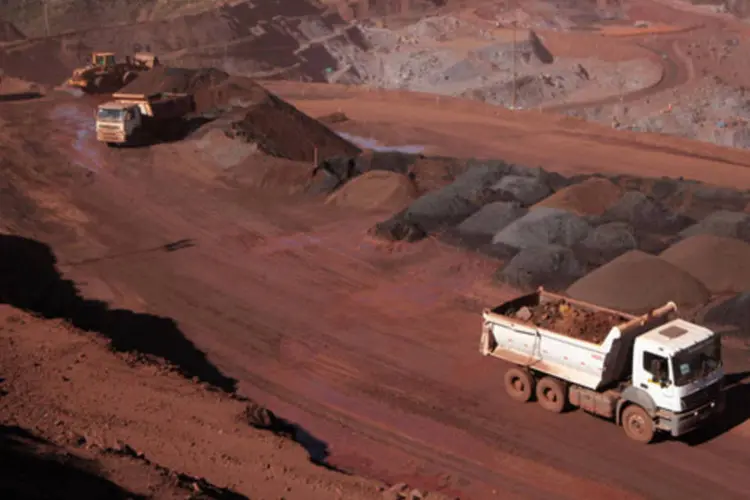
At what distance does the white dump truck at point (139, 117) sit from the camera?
115ft

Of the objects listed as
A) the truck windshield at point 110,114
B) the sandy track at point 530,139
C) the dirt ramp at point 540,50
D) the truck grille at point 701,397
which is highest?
the truck windshield at point 110,114

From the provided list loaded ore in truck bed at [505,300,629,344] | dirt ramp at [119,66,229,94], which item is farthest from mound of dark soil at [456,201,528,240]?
dirt ramp at [119,66,229,94]

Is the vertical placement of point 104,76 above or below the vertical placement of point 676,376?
above

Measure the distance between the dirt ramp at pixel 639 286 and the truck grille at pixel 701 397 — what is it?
483 centimetres

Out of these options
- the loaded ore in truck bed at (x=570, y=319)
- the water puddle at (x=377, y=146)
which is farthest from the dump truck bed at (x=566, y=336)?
the water puddle at (x=377, y=146)

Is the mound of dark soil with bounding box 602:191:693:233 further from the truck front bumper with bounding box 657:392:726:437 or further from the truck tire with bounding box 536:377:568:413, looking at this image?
the truck front bumper with bounding box 657:392:726:437

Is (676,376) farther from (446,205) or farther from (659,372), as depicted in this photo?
(446,205)

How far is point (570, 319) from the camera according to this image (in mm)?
15867

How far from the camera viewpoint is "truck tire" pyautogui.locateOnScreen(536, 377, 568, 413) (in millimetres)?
15219

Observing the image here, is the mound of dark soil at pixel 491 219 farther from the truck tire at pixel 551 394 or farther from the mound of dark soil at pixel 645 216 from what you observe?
the truck tire at pixel 551 394

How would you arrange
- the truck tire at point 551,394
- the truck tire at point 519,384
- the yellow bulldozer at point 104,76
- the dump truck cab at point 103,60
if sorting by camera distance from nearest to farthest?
A: the truck tire at point 551,394, the truck tire at point 519,384, the yellow bulldozer at point 104,76, the dump truck cab at point 103,60

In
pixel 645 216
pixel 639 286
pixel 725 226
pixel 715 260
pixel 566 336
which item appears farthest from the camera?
pixel 645 216

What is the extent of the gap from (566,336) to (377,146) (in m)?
27.3

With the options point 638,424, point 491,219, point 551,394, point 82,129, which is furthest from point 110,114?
point 638,424
